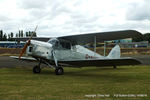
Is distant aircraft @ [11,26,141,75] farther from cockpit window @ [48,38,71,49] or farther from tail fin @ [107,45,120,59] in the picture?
tail fin @ [107,45,120,59]

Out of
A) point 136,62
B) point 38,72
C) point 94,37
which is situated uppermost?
point 94,37

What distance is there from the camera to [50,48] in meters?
11.5

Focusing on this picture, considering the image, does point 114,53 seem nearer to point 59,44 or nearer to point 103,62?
point 103,62

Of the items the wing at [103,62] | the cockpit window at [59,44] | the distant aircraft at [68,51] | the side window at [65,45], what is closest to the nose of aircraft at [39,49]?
the distant aircraft at [68,51]

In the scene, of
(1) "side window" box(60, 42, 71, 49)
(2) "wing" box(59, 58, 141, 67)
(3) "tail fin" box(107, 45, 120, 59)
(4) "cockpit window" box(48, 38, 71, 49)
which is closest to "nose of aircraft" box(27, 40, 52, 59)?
(4) "cockpit window" box(48, 38, 71, 49)

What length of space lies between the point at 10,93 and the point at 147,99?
3.89 meters

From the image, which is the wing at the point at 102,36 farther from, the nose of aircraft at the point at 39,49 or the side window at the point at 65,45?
the nose of aircraft at the point at 39,49

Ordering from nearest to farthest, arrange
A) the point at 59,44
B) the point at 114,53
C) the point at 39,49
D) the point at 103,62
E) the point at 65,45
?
the point at 103,62
the point at 39,49
the point at 59,44
the point at 65,45
the point at 114,53

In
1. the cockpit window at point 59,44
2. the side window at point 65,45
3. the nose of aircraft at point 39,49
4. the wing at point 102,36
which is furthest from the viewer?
the side window at point 65,45

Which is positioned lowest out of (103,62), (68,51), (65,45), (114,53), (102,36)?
(103,62)

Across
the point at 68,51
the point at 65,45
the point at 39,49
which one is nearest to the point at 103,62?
the point at 68,51

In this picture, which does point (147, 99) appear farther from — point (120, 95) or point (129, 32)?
point (129, 32)

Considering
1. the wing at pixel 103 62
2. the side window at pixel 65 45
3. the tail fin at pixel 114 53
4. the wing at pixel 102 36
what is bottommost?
the wing at pixel 103 62

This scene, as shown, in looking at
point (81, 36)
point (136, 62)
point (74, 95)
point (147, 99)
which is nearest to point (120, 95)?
point (147, 99)
